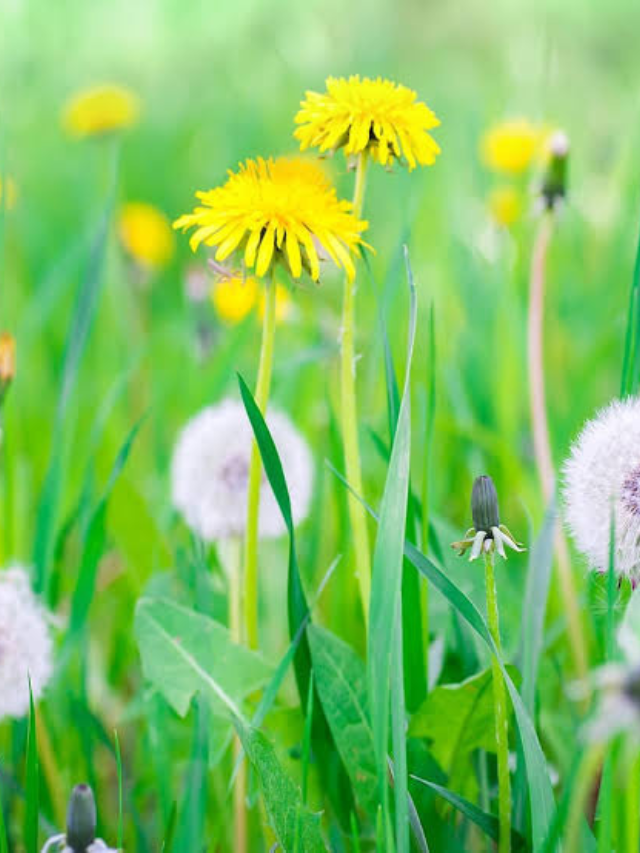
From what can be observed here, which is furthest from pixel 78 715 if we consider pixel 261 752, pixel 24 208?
pixel 24 208

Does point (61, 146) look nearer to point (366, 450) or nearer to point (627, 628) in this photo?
point (366, 450)

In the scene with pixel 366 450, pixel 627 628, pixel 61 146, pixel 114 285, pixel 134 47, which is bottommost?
pixel 627 628

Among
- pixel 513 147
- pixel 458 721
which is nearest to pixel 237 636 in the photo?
pixel 458 721

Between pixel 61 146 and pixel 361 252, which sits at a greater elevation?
pixel 61 146

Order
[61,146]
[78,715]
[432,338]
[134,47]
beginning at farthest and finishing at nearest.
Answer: [134,47], [61,146], [78,715], [432,338]

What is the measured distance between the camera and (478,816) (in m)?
0.83

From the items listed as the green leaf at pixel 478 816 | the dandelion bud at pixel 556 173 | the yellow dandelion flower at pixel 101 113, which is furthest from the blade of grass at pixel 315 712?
the yellow dandelion flower at pixel 101 113

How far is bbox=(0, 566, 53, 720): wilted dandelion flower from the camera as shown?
97 centimetres

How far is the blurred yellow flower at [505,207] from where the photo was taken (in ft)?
→ 7.54

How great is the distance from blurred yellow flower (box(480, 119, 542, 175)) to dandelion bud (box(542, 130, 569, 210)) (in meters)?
1.11

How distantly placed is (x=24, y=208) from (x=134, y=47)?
1856 millimetres

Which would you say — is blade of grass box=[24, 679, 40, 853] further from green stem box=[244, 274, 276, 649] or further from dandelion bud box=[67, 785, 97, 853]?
green stem box=[244, 274, 276, 649]

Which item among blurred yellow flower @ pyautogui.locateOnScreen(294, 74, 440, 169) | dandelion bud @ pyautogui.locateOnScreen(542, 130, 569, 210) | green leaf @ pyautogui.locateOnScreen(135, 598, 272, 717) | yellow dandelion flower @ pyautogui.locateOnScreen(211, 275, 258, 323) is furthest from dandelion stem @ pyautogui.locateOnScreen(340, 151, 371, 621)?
yellow dandelion flower @ pyautogui.locateOnScreen(211, 275, 258, 323)

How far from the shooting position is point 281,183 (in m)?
0.83
